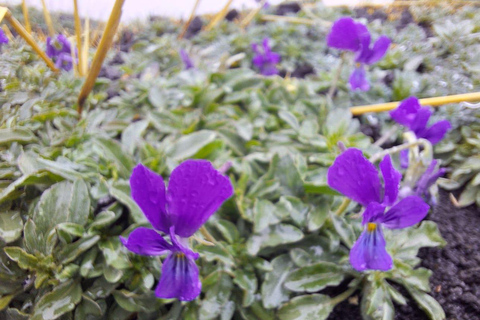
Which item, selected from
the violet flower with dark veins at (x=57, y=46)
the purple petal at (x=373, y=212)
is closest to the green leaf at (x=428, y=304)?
the purple petal at (x=373, y=212)

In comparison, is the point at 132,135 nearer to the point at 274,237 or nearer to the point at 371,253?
→ the point at 274,237

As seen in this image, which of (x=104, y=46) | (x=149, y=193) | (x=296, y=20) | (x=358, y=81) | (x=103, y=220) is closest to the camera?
(x=149, y=193)

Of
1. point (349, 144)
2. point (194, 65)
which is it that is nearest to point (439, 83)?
point (349, 144)

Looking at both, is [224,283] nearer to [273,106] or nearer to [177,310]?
[177,310]

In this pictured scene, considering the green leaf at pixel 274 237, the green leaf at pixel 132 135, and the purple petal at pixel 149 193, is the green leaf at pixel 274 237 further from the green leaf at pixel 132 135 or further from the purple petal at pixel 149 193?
the green leaf at pixel 132 135

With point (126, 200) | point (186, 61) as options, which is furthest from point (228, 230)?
point (186, 61)

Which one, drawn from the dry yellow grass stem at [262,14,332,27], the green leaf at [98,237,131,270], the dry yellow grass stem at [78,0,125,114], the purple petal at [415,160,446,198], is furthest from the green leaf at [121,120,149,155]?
the dry yellow grass stem at [262,14,332,27]
